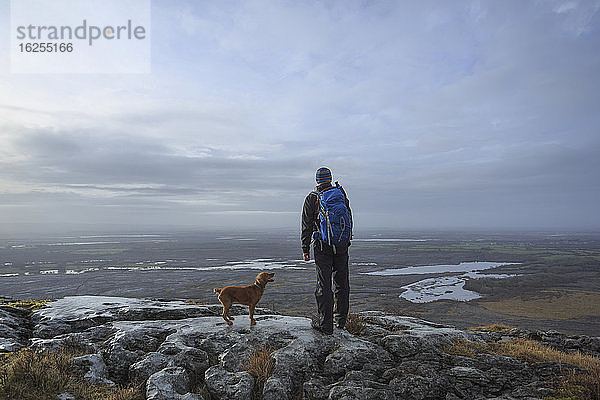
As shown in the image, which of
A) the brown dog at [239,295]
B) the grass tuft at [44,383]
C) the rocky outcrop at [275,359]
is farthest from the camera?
the brown dog at [239,295]

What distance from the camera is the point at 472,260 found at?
3204 inches

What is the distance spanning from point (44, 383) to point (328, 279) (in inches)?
217

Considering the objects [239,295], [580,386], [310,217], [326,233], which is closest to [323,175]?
[310,217]

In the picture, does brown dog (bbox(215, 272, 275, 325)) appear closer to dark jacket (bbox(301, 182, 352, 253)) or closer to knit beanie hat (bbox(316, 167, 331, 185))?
dark jacket (bbox(301, 182, 352, 253))

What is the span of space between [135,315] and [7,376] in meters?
4.05

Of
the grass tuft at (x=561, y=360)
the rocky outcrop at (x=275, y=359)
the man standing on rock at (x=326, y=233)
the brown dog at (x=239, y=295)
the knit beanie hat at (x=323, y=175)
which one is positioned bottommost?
the grass tuft at (x=561, y=360)

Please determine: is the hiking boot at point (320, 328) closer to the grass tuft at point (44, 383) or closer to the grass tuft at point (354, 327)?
the grass tuft at point (354, 327)

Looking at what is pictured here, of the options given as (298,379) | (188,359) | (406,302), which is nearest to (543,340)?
(298,379)

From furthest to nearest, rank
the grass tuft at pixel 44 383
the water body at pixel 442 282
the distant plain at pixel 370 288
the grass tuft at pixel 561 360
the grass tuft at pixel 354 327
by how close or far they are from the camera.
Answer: the water body at pixel 442 282
the distant plain at pixel 370 288
the grass tuft at pixel 354 327
the grass tuft at pixel 561 360
the grass tuft at pixel 44 383

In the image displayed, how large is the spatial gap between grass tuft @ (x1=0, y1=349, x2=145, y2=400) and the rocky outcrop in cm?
31

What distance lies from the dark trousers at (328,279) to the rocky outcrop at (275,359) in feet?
1.67

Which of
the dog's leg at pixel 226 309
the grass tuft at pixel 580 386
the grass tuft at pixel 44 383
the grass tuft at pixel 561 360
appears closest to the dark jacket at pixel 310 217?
the dog's leg at pixel 226 309

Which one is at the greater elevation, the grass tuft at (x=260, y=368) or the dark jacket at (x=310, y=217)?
the dark jacket at (x=310, y=217)

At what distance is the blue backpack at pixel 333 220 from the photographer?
24.0ft
